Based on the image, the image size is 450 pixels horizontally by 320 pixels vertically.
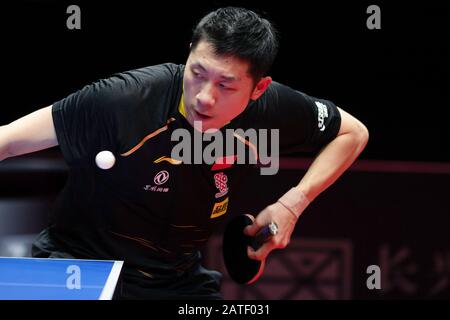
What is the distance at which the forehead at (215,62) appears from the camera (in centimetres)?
275

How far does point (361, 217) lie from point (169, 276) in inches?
74.3

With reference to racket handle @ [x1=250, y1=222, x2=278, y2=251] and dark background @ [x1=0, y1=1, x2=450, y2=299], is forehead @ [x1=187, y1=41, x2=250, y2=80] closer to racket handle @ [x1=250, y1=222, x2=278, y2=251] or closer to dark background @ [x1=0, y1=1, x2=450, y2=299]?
racket handle @ [x1=250, y1=222, x2=278, y2=251]

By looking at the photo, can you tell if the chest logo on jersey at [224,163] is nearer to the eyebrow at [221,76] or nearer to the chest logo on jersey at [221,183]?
the chest logo on jersey at [221,183]

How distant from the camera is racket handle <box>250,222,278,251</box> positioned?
291 cm

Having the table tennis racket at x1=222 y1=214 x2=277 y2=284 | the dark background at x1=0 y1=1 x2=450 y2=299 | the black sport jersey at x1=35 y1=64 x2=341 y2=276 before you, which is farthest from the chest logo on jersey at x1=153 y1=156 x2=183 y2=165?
the dark background at x1=0 y1=1 x2=450 y2=299

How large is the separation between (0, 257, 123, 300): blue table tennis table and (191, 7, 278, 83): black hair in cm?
86

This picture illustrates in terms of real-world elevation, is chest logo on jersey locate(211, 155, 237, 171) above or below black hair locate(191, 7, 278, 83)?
below

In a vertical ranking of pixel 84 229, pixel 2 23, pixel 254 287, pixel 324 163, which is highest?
pixel 2 23

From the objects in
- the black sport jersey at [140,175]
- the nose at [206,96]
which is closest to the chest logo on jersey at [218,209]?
the black sport jersey at [140,175]

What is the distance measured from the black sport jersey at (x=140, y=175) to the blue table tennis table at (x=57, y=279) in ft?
1.52

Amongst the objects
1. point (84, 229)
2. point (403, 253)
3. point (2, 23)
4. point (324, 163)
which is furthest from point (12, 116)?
point (403, 253)

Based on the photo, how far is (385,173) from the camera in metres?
4.73
